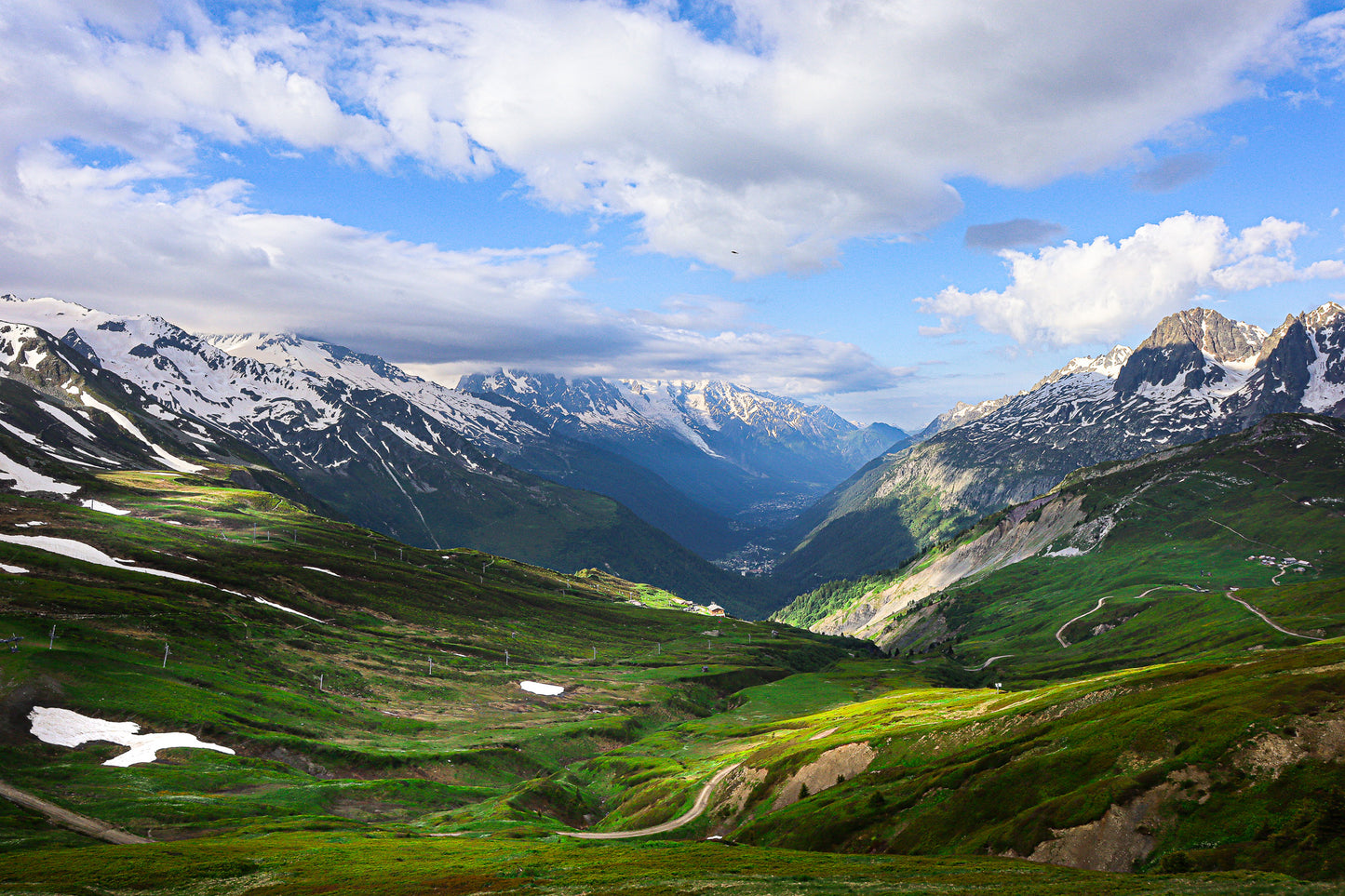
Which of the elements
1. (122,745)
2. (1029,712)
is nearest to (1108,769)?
(1029,712)

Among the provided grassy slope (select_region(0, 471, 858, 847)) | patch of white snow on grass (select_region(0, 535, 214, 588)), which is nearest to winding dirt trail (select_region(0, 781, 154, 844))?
grassy slope (select_region(0, 471, 858, 847))

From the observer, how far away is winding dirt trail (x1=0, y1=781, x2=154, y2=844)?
242ft

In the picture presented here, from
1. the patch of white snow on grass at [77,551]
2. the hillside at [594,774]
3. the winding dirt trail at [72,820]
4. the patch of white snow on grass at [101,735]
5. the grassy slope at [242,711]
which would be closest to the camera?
the hillside at [594,774]

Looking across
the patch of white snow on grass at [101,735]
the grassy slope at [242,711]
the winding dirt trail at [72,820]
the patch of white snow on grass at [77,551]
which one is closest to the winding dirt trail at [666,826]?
the grassy slope at [242,711]

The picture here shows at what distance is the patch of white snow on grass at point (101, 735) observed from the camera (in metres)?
99.5

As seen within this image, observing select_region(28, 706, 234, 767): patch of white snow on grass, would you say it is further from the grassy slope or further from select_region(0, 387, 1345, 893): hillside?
the grassy slope

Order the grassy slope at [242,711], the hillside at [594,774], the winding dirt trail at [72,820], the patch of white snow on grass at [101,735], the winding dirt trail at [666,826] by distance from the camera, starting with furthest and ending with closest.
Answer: the patch of white snow on grass at [101,735]
the winding dirt trail at [666,826]
the grassy slope at [242,711]
the winding dirt trail at [72,820]
the hillside at [594,774]

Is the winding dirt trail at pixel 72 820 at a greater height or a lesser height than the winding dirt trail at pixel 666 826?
greater

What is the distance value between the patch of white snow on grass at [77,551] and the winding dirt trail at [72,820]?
122280 millimetres

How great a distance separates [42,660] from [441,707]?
81.9 meters

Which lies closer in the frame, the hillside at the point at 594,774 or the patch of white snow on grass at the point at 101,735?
the hillside at the point at 594,774

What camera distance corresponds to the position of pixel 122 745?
103375 millimetres

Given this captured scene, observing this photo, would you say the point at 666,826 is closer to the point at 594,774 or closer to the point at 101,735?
the point at 594,774

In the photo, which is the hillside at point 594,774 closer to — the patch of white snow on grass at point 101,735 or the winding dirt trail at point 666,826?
the patch of white snow on grass at point 101,735
